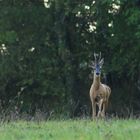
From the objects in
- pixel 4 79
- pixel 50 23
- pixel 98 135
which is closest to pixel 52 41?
pixel 50 23

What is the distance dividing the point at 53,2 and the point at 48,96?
4.64 m

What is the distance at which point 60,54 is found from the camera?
3247 centimetres

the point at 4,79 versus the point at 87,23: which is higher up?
the point at 87,23

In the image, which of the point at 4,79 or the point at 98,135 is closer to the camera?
the point at 98,135

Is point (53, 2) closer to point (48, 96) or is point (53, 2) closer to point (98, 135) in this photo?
point (48, 96)

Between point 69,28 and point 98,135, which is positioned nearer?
point 98,135

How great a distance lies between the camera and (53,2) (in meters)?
32.2

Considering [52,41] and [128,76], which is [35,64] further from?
[128,76]

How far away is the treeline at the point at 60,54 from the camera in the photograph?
103 feet

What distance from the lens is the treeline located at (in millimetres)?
31266

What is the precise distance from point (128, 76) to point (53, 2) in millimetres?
5075

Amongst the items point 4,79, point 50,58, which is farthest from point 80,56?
point 4,79

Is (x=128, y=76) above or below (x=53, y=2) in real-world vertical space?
below

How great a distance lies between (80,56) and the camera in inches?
1292
